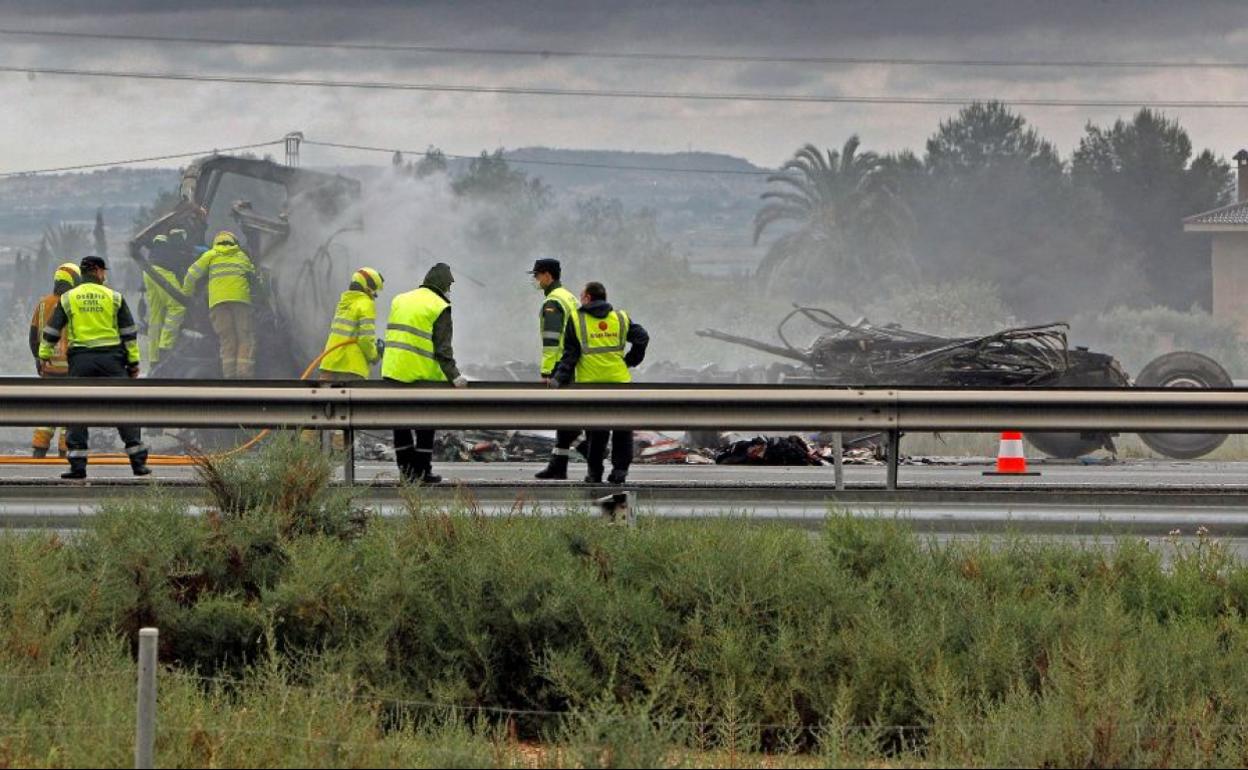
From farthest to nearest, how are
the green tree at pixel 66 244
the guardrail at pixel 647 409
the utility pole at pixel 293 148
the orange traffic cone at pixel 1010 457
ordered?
the green tree at pixel 66 244, the utility pole at pixel 293 148, the orange traffic cone at pixel 1010 457, the guardrail at pixel 647 409

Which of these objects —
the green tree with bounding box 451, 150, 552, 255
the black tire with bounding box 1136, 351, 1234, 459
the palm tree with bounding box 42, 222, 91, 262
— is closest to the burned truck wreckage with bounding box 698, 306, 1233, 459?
the black tire with bounding box 1136, 351, 1234, 459

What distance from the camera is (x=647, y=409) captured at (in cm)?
1160

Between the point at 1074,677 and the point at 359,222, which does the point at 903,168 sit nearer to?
the point at 359,222

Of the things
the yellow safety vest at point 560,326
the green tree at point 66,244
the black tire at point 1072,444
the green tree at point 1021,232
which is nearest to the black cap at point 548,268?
the yellow safety vest at point 560,326

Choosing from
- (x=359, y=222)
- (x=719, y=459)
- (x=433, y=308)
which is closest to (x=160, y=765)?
(x=433, y=308)

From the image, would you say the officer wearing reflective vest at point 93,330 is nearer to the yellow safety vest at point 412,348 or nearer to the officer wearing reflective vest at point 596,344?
the yellow safety vest at point 412,348

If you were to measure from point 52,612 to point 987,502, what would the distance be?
5778 millimetres

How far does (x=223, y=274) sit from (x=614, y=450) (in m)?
11.7

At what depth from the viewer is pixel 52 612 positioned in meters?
8.16

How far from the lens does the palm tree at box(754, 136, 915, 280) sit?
6150 centimetres

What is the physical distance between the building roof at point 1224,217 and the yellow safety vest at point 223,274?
147ft

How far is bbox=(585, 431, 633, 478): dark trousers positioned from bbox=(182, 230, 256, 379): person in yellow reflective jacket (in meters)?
10.8

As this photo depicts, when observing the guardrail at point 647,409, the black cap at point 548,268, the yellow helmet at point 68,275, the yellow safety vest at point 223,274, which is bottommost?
the guardrail at point 647,409

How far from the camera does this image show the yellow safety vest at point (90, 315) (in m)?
14.3
